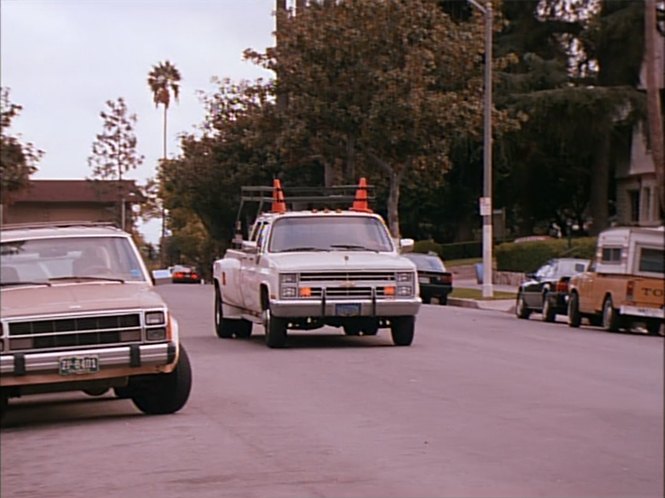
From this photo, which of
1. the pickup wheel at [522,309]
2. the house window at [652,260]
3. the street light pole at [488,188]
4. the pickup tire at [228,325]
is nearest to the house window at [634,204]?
the house window at [652,260]

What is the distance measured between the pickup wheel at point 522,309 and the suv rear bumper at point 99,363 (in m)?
3.85

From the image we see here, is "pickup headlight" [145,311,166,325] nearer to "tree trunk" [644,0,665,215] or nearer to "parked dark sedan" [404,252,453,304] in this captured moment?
"tree trunk" [644,0,665,215]

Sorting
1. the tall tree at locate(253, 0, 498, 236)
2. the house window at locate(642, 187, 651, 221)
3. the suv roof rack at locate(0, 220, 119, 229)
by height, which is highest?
the tall tree at locate(253, 0, 498, 236)

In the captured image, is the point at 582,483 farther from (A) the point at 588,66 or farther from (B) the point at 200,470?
(B) the point at 200,470

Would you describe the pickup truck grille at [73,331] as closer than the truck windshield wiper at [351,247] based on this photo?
Yes

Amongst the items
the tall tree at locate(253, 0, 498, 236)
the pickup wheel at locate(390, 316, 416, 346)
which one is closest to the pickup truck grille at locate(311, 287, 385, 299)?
the pickup wheel at locate(390, 316, 416, 346)

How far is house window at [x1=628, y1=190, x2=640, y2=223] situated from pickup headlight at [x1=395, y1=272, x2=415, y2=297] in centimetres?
1227

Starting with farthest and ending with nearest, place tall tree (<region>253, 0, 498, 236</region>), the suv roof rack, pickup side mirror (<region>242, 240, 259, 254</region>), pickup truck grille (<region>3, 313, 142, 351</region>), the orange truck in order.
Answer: tall tree (<region>253, 0, 498, 236</region>), pickup side mirror (<region>242, 240, 259, 254</region>), the suv roof rack, pickup truck grille (<region>3, 313, 142, 351</region>), the orange truck

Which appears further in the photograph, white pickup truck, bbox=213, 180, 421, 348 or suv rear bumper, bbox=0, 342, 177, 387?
white pickup truck, bbox=213, 180, 421, 348

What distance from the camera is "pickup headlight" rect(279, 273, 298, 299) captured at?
50.0 ft

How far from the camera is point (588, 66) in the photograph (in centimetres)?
325

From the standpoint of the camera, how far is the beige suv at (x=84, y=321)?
32.2 feet

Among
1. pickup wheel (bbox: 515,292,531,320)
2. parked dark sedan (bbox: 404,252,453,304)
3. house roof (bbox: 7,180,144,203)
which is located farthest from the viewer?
parked dark sedan (bbox: 404,252,453,304)

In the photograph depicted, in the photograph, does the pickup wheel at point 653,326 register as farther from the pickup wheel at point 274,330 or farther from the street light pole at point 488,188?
the pickup wheel at point 274,330
